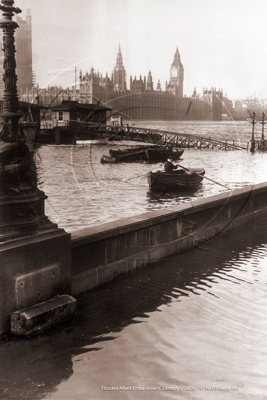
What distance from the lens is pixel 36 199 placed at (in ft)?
18.0

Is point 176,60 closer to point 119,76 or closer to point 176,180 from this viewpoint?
point 119,76

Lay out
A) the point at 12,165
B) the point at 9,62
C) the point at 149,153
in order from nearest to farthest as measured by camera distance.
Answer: the point at 9,62 → the point at 12,165 → the point at 149,153

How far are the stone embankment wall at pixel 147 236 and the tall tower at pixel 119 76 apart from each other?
97.5 inches

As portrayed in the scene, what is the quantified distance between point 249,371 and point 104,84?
6.99 meters

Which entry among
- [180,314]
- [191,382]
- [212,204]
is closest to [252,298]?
[180,314]

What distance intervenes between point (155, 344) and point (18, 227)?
2144mm

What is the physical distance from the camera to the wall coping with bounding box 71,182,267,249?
648 cm

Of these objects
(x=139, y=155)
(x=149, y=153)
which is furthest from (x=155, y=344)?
(x=139, y=155)

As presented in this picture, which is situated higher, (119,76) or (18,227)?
(119,76)

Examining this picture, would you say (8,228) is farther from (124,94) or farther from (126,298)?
(124,94)

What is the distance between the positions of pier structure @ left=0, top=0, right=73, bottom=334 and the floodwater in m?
0.47

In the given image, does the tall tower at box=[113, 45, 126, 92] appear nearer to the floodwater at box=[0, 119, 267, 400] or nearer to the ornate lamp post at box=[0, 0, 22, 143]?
the ornate lamp post at box=[0, 0, 22, 143]

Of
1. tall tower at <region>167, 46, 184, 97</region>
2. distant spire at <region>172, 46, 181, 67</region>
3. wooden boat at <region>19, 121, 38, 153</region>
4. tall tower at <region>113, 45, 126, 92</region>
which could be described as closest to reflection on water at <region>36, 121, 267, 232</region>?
wooden boat at <region>19, 121, 38, 153</region>

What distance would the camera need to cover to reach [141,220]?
7.53m
